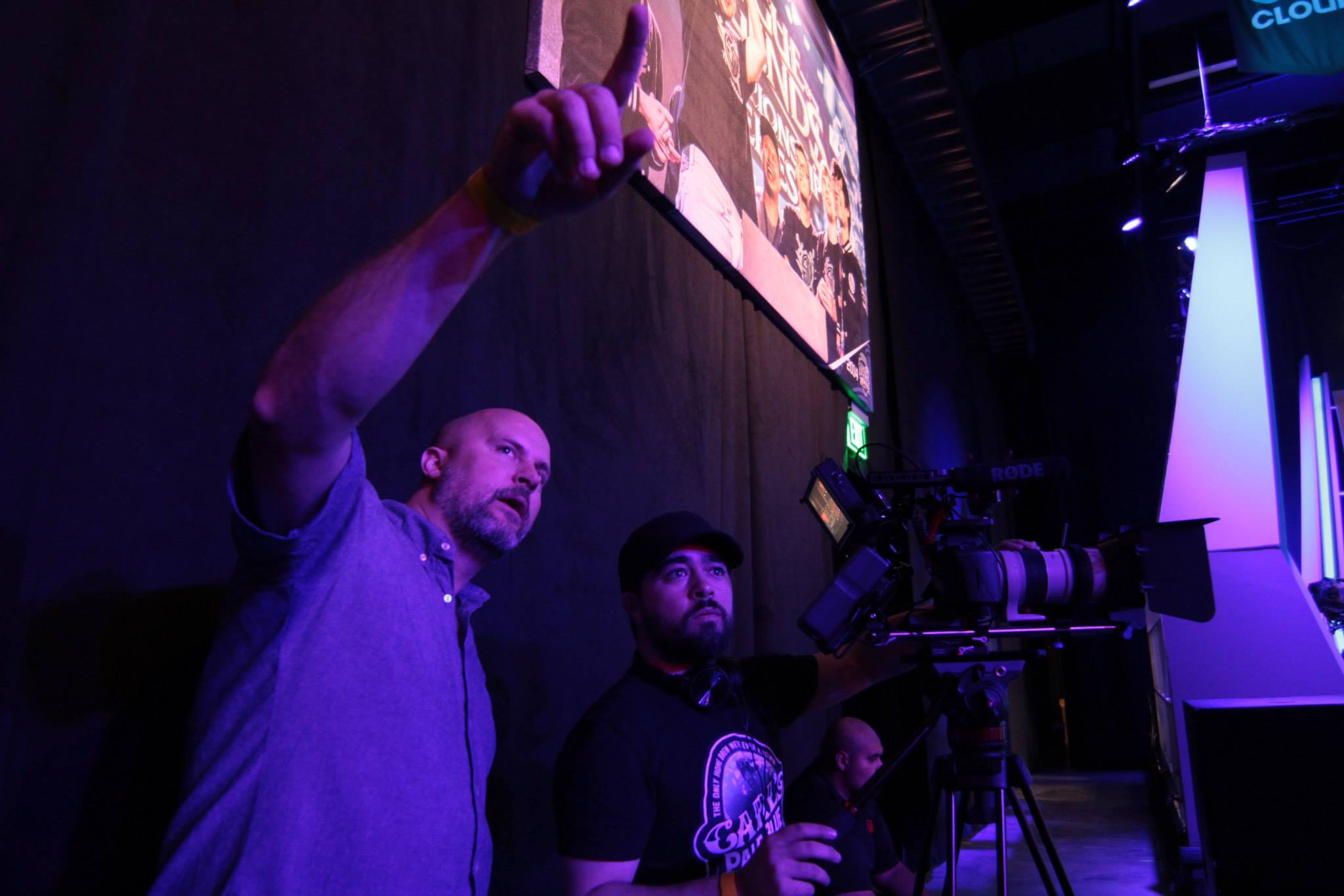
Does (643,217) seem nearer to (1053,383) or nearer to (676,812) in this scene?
(676,812)

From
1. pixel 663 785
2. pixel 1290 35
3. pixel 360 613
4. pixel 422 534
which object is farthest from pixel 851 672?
pixel 1290 35

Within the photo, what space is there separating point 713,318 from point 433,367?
4.54ft

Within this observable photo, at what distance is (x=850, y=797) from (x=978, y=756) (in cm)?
100

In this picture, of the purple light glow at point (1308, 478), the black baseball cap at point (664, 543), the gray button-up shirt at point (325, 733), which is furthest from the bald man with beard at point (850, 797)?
the purple light glow at point (1308, 478)

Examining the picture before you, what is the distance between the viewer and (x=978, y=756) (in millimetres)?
1300

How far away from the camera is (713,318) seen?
281 centimetres

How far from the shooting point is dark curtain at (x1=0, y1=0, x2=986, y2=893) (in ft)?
3.03

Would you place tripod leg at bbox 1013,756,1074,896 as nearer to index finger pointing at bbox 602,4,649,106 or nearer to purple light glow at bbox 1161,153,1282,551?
index finger pointing at bbox 602,4,649,106

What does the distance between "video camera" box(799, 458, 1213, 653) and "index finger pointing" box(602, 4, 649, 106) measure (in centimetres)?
92

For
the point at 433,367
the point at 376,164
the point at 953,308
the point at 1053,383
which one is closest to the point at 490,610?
the point at 433,367

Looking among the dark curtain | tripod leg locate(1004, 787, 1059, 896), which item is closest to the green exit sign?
the dark curtain

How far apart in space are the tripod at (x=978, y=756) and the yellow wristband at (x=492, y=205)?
3.23 ft

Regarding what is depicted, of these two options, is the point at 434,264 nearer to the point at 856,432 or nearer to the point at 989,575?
the point at 989,575

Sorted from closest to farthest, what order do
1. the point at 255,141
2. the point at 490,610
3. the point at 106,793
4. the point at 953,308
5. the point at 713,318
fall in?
the point at 106,793 → the point at 255,141 → the point at 490,610 → the point at 713,318 → the point at 953,308
